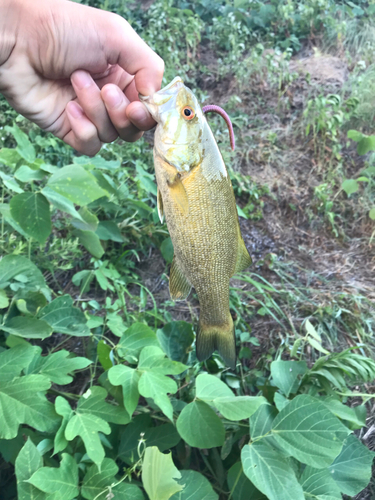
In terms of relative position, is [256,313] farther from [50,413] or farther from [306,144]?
[306,144]

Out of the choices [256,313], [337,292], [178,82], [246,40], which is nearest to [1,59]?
[178,82]

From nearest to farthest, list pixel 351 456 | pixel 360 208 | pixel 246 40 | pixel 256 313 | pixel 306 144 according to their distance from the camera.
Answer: pixel 351 456 < pixel 256 313 < pixel 360 208 < pixel 306 144 < pixel 246 40

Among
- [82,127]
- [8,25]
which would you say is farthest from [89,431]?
[8,25]

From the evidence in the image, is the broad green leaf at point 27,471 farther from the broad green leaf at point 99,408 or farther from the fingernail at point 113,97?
the fingernail at point 113,97

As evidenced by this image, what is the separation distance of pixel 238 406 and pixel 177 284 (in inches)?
18.9

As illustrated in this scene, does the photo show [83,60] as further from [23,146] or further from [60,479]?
[60,479]

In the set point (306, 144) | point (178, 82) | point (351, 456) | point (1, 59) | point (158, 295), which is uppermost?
point (178, 82)

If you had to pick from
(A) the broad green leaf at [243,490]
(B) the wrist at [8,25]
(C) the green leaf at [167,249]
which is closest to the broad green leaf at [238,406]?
(A) the broad green leaf at [243,490]

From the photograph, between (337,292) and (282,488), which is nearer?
(282,488)

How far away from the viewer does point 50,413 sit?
1.19 meters

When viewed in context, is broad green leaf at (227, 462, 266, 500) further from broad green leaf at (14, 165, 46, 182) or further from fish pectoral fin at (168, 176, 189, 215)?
broad green leaf at (14, 165, 46, 182)

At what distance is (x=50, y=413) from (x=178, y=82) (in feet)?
3.86

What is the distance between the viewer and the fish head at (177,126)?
3.84ft

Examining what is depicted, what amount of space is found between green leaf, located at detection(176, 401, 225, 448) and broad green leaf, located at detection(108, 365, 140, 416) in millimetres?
178
